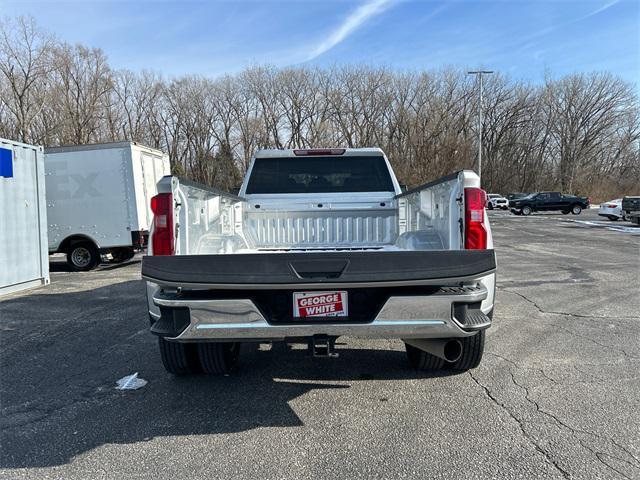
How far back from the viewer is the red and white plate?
9.52 ft

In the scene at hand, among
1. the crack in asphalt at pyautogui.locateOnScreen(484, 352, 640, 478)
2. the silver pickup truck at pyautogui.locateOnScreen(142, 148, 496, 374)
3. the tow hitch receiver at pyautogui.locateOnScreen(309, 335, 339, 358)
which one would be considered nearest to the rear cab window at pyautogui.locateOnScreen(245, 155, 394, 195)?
the silver pickup truck at pyautogui.locateOnScreen(142, 148, 496, 374)

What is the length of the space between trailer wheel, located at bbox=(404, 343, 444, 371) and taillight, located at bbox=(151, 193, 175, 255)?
2160 mm

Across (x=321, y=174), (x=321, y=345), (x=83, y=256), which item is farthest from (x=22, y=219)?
(x=321, y=345)

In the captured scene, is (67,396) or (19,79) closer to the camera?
(67,396)

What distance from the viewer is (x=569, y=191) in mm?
58906

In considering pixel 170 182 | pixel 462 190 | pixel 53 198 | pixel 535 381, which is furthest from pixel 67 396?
pixel 53 198

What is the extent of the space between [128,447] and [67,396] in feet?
3.94

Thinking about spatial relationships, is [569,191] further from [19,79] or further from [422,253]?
[422,253]

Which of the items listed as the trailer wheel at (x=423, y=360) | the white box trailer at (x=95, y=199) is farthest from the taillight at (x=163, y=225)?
the white box trailer at (x=95, y=199)

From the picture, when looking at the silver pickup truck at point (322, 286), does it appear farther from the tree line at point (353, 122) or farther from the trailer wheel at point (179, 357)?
the tree line at point (353, 122)

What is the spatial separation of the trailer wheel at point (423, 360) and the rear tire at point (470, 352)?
5.5 inches

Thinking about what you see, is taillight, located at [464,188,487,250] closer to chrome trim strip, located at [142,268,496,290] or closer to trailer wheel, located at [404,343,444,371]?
chrome trim strip, located at [142,268,496,290]

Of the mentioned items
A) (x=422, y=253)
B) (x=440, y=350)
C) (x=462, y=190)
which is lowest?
(x=440, y=350)

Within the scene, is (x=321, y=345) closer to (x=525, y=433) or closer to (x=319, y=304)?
(x=319, y=304)
